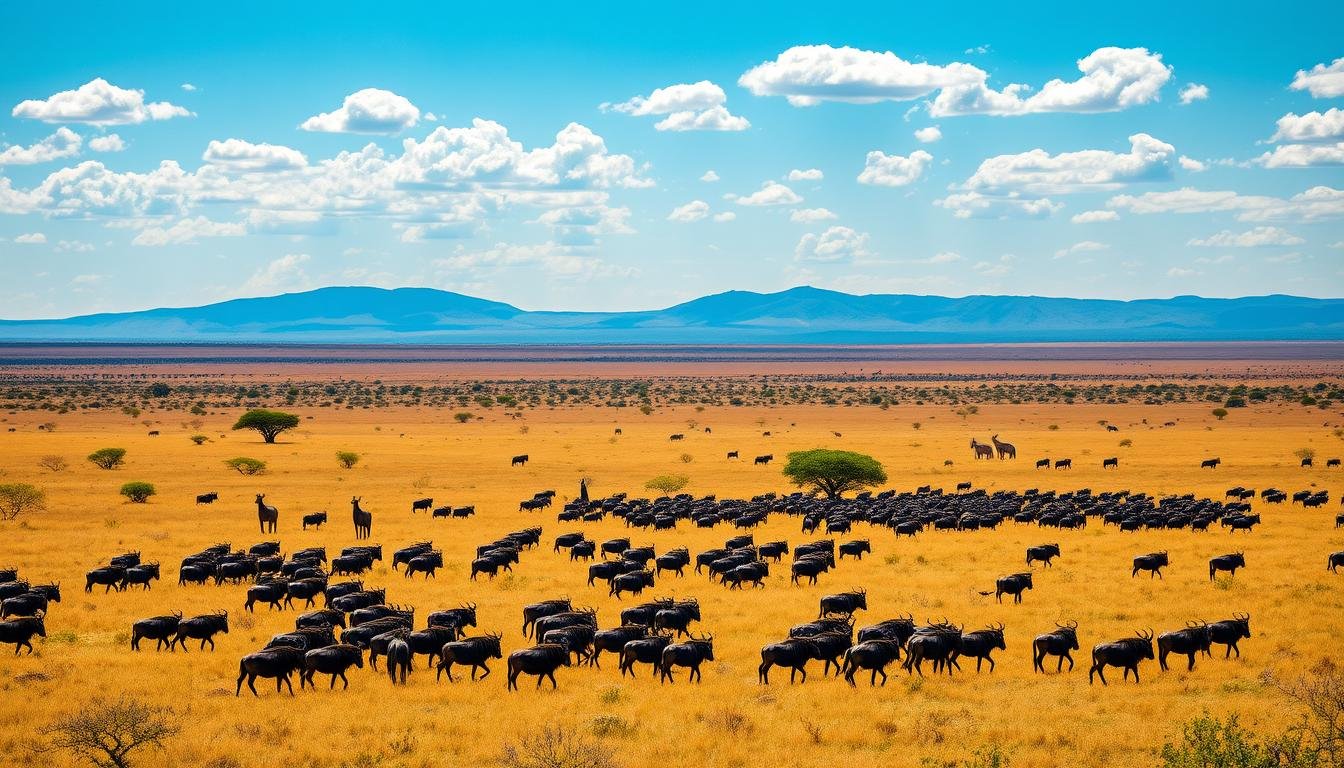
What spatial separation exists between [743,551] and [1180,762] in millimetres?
16203

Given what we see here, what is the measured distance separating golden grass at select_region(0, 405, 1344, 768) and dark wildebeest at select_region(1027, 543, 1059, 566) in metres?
0.37

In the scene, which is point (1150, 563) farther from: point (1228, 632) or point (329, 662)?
point (329, 662)

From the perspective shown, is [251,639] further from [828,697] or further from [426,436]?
[426,436]

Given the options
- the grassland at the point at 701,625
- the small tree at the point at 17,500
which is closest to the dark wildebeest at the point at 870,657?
the grassland at the point at 701,625

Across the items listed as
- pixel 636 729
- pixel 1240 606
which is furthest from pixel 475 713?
pixel 1240 606

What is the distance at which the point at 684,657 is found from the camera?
18547mm

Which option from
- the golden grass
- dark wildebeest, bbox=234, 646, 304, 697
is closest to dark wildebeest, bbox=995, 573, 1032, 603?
the golden grass

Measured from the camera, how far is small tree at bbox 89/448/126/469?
5534cm

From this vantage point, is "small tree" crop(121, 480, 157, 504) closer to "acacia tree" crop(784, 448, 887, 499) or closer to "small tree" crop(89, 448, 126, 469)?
"small tree" crop(89, 448, 126, 469)

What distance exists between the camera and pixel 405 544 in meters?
34.0

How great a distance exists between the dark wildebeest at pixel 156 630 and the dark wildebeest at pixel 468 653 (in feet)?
17.2

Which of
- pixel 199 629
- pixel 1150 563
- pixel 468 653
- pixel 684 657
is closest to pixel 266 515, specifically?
pixel 199 629

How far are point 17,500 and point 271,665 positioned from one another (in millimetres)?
27328

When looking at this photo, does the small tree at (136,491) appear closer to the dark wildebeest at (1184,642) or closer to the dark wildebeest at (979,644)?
the dark wildebeest at (979,644)
